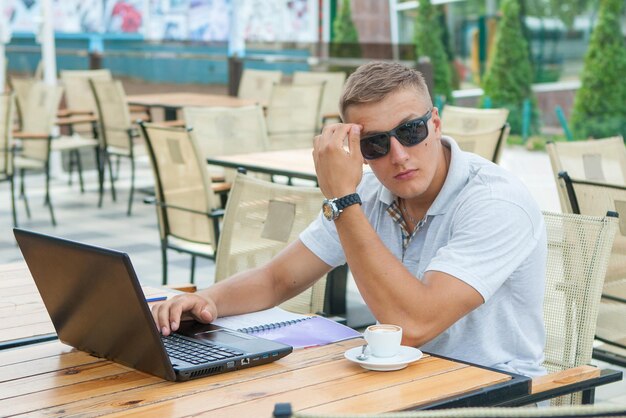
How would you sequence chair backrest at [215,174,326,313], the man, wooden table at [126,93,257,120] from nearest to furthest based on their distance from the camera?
the man, chair backrest at [215,174,326,313], wooden table at [126,93,257,120]

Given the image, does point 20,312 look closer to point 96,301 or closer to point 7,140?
point 96,301

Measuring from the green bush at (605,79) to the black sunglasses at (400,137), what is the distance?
9.11m

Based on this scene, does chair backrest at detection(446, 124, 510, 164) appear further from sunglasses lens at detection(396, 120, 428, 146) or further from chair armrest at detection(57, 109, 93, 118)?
chair armrest at detection(57, 109, 93, 118)

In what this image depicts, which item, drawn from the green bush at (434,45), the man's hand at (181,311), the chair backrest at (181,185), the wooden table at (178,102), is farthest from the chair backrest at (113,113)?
the man's hand at (181,311)

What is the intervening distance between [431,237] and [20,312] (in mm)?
1021

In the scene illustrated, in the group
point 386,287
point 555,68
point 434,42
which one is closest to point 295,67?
point 434,42

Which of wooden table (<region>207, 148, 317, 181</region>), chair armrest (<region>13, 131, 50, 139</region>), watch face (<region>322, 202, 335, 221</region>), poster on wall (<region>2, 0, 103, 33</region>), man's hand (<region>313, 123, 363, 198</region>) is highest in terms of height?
poster on wall (<region>2, 0, 103, 33</region>)

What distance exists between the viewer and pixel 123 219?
870 centimetres

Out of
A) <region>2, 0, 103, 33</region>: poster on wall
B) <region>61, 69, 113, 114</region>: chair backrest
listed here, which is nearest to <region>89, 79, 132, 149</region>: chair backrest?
<region>61, 69, 113, 114</region>: chair backrest

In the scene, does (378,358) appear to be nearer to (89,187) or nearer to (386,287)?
(386,287)

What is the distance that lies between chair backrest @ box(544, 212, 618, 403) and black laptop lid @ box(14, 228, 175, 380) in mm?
1204

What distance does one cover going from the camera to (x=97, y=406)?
6.11 ft

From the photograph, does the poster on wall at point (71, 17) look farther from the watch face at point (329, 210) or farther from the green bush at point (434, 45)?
the watch face at point (329, 210)

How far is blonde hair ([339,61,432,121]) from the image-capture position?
2326 mm
